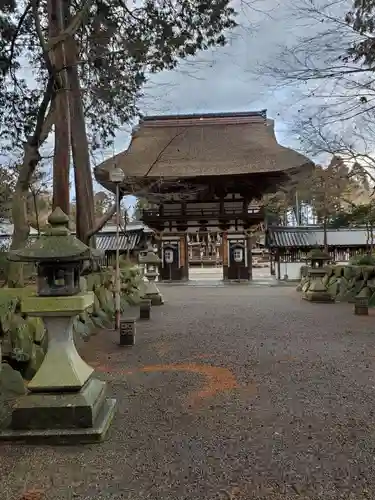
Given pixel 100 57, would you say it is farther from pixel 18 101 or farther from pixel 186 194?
pixel 186 194

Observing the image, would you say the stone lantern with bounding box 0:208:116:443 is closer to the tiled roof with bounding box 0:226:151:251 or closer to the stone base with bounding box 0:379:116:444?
the stone base with bounding box 0:379:116:444

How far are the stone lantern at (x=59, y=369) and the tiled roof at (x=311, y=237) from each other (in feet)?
64.1

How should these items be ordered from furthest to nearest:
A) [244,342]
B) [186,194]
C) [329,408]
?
[186,194]
[244,342]
[329,408]

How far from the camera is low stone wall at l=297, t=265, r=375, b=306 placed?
10789 mm

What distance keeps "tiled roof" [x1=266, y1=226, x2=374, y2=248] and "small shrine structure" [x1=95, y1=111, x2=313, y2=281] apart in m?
2.04

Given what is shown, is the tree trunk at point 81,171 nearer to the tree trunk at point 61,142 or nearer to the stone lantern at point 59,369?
the tree trunk at point 61,142

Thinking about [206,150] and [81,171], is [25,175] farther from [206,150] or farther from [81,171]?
[206,150]

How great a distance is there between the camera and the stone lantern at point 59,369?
9.81 feet

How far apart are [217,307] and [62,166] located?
5.05 metres

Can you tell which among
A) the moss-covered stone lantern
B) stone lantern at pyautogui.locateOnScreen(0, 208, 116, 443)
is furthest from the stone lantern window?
the moss-covered stone lantern

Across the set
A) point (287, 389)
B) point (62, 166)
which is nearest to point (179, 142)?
point (62, 166)

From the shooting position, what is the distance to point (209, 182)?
64.3ft

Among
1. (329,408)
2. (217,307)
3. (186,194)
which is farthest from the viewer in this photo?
(186,194)

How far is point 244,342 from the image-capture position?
637 cm
